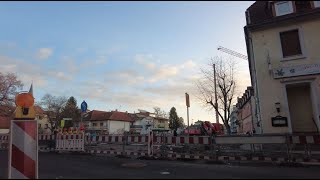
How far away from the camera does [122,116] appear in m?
112

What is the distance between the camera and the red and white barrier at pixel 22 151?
23.6 feet

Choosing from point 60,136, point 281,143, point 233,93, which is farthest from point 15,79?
point 281,143

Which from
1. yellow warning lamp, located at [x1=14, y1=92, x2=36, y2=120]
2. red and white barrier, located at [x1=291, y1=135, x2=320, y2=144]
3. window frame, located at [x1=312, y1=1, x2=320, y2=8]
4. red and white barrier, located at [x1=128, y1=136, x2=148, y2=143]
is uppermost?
window frame, located at [x1=312, y1=1, x2=320, y2=8]

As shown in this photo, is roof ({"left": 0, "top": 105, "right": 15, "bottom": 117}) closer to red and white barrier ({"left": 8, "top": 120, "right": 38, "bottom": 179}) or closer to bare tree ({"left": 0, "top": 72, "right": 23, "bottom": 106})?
bare tree ({"left": 0, "top": 72, "right": 23, "bottom": 106})

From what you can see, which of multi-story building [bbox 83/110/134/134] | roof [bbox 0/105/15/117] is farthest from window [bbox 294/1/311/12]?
multi-story building [bbox 83/110/134/134]

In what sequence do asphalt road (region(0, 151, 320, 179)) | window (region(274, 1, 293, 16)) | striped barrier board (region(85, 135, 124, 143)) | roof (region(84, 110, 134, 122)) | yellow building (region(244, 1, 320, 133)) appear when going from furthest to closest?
roof (region(84, 110, 134, 122)), window (region(274, 1, 293, 16)), yellow building (region(244, 1, 320, 133)), striped barrier board (region(85, 135, 124, 143)), asphalt road (region(0, 151, 320, 179))

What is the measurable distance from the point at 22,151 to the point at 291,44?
17.1m

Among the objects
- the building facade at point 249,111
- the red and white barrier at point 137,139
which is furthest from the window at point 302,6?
the red and white barrier at point 137,139

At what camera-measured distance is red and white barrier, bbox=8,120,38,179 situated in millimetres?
7184

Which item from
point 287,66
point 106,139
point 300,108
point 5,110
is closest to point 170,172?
point 106,139

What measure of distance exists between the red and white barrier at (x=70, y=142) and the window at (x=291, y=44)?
1308 cm

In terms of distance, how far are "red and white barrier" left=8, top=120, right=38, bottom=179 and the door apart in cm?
1626

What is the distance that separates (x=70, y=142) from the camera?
19.0 metres

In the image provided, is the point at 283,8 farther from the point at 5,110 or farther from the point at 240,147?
the point at 5,110
